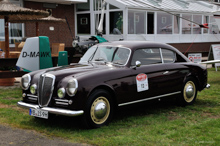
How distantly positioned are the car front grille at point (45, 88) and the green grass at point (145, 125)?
49cm

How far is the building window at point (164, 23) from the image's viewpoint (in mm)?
21934

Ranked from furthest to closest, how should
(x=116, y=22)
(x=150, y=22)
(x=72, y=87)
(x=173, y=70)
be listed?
(x=150, y=22), (x=116, y=22), (x=173, y=70), (x=72, y=87)

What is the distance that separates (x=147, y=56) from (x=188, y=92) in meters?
1.47

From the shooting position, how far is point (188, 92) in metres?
7.02

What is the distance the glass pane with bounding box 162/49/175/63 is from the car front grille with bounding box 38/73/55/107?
2.70m

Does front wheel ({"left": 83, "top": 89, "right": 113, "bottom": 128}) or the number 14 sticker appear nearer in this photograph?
front wheel ({"left": 83, "top": 89, "right": 113, "bottom": 128})

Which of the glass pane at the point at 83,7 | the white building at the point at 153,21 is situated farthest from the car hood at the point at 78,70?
the glass pane at the point at 83,7

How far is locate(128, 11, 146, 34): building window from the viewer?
790 inches

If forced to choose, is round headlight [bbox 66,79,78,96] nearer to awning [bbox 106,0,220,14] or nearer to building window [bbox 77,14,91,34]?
awning [bbox 106,0,220,14]

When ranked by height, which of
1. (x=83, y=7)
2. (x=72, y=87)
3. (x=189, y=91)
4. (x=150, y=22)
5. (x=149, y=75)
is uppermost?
(x=83, y=7)

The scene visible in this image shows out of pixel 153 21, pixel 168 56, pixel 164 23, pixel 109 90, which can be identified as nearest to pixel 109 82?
Answer: pixel 109 90

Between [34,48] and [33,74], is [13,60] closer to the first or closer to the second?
[34,48]

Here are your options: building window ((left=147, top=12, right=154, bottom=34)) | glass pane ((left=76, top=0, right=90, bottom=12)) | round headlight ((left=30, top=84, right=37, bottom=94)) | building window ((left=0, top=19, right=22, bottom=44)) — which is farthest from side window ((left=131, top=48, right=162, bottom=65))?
glass pane ((left=76, top=0, right=90, bottom=12))

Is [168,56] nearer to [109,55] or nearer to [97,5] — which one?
[109,55]
